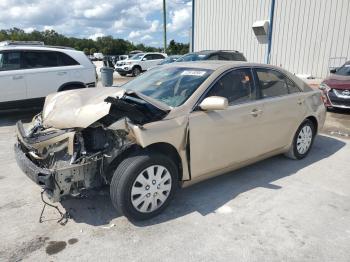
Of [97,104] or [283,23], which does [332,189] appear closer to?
[97,104]

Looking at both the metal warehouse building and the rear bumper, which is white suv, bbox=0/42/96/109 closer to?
the rear bumper

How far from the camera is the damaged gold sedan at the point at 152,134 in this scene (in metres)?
3.14

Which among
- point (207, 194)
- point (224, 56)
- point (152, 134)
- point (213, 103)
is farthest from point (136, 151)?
point (224, 56)

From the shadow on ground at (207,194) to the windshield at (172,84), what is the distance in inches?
45.4

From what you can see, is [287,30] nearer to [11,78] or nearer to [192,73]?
[11,78]

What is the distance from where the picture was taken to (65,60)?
845 centimetres

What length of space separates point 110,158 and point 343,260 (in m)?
2.27

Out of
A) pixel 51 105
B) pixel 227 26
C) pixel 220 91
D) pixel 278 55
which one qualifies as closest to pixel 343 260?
pixel 220 91

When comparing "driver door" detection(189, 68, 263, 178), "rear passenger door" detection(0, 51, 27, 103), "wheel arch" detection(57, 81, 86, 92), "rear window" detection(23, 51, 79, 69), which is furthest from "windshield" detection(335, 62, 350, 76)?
"rear passenger door" detection(0, 51, 27, 103)

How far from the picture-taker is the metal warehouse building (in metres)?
15.3

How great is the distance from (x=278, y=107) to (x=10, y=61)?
630 cm

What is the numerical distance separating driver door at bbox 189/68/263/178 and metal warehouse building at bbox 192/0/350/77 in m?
13.3

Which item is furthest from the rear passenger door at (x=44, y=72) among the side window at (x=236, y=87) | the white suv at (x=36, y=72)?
the side window at (x=236, y=87)

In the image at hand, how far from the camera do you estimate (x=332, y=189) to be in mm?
4195
